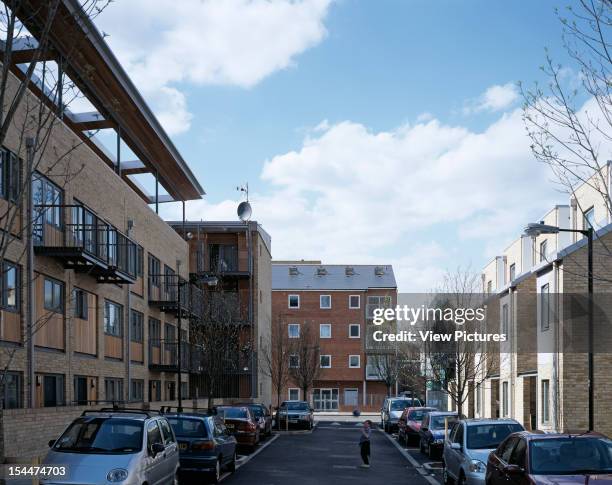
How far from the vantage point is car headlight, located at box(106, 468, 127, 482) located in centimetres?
1386

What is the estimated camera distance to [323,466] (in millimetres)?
26609

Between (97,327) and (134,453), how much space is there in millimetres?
16409

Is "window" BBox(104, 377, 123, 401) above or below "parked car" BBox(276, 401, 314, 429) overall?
above

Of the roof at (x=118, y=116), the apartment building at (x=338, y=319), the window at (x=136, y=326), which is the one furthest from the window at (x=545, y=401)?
the apartment building at (x=338, y=319)

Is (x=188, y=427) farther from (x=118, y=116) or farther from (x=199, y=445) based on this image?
(x=118, y=116)

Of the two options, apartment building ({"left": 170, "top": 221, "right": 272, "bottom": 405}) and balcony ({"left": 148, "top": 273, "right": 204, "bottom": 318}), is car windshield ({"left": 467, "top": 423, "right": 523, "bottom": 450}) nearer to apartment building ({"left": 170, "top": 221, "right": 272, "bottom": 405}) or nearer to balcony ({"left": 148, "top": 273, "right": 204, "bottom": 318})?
balcony ({"left": 148, "top": 273, "right": 204, "bottom": 318})

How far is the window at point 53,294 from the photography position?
82.4 feet

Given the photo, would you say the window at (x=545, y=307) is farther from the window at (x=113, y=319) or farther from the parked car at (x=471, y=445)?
the window at (x=113, y=319)

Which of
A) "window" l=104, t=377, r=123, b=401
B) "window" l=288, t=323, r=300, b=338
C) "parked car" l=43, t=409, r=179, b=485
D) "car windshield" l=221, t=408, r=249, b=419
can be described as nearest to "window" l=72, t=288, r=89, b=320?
"window" l=104, t=377, r=123, b=401

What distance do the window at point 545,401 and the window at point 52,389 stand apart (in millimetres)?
16490

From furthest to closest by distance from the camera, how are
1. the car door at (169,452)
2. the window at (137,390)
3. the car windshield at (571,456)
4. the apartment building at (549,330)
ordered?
the window at (137,390) → the apartment building at (549,330) → the car door at (169,452) → the car windshield at (571,456)

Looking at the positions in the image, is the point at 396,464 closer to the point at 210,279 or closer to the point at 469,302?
the point at 210,279

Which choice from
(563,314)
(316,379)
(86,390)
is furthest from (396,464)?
(316,379)

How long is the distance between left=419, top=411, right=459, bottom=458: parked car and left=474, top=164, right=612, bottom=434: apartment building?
A: 11.4ft
